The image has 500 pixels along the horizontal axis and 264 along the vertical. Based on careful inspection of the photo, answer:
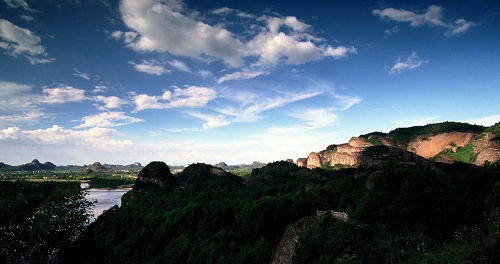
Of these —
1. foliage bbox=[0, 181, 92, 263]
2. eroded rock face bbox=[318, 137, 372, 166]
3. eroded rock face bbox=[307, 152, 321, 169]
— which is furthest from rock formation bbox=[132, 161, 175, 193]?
foliage bbox=[0, 181, 92, 263]

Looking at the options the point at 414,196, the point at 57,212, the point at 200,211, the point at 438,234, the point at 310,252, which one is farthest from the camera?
the point at 200,211

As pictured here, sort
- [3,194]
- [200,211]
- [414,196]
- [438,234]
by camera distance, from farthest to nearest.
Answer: [200,211] < [414,196] < [438,234] < [3,194]

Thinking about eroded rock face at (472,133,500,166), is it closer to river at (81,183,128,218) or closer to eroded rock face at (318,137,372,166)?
eroded rock face at (318,137,372,166)

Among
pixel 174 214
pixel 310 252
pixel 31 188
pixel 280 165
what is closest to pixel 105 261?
pixel 31 188

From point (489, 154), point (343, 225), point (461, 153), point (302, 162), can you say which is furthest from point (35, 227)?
point (302, 162)

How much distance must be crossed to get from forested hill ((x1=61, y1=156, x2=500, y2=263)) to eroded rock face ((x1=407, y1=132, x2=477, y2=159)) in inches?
1713

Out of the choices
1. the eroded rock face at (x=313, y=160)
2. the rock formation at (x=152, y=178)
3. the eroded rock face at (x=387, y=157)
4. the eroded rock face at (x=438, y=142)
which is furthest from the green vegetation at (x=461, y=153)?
the rock formation at (x=152, y=178)

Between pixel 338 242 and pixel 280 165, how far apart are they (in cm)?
11940

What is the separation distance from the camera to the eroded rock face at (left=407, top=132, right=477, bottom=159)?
96125 mm

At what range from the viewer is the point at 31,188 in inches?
729

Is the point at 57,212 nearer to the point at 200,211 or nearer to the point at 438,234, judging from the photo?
the point at 438,234

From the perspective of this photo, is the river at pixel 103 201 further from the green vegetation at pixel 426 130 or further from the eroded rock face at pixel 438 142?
the green vegetation at pixel 426 130

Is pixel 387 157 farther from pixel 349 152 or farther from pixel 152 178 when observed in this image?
pixel 152 178

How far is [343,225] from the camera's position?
2202 centimetres
